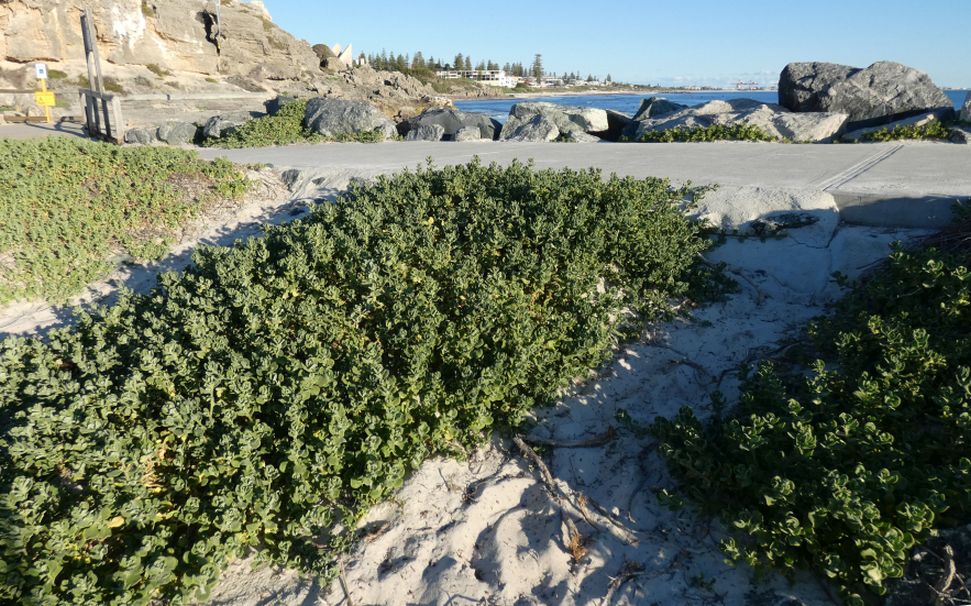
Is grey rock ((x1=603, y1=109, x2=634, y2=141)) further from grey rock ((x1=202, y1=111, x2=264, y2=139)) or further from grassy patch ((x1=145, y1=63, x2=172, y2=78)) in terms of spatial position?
grassy patch ((x1=145, y1=63, x2=172, y2=78))

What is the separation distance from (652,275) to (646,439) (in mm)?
1787

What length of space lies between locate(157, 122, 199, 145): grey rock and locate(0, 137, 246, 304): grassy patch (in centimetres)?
629

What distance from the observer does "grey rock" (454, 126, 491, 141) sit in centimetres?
1439

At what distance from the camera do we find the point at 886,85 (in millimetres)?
13109

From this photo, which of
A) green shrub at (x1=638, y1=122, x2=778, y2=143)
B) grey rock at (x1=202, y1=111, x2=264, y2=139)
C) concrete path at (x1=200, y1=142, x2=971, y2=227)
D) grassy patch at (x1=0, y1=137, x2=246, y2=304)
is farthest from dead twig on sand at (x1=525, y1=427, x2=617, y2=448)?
grey rock at (x1=202, y1=111, x2=264, y2=139)

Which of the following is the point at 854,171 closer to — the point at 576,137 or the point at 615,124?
the point at 576,137

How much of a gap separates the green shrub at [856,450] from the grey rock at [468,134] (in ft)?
38.5

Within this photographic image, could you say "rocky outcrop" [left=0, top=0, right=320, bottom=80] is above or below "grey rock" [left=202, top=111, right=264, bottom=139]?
above

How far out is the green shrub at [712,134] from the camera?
39.2 feet

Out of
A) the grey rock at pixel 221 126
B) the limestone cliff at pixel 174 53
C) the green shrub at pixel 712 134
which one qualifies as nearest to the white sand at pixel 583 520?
the green shrub at pixel 712 134

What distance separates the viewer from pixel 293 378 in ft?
10.3

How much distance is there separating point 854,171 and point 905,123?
684cm

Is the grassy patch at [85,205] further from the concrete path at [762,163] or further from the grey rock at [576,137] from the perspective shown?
the grey rock at [576,137]

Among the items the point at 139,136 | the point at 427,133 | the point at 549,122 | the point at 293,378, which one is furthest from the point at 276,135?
the point at 293,378
